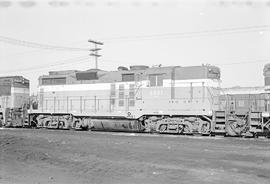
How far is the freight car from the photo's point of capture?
22.6m

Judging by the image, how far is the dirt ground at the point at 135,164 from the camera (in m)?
6.30

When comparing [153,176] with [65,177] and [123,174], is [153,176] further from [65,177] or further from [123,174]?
[65,177]

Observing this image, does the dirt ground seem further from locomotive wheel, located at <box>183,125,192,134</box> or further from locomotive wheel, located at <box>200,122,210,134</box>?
locomotive wheel, located at <box>183,125,192,134</box>

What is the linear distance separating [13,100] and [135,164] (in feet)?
58.8

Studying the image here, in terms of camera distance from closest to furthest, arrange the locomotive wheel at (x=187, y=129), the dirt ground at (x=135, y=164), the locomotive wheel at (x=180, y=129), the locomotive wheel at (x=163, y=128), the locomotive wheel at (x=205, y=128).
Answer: the dirt ground at (x=135, y=164) < the locomotive wheel at (x=205, y=128) < the locomotive wheel at (x=187, y=129) < the locomotive wheel at (x=180, y=129) < the locomotive wheel at (x=163, y=128)

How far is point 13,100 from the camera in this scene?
23.4 metres

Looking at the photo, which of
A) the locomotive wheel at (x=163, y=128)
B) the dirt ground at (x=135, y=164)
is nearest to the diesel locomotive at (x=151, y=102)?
the locomotive wheel at (x=163, y=128)

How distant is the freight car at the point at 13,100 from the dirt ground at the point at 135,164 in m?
11.6

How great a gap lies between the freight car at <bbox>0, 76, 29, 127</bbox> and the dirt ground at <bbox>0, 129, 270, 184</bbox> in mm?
11647

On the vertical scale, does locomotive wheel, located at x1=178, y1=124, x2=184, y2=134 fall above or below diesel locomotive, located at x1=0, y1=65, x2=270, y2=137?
below

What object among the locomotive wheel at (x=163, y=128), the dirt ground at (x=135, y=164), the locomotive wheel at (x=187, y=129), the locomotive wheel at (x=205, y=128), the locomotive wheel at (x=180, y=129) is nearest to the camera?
the dirt ground at (x=135, y=164)

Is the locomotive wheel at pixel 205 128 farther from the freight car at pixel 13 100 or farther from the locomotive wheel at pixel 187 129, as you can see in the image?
the freight car at pixel 13 100

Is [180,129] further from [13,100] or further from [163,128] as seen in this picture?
[13,100]

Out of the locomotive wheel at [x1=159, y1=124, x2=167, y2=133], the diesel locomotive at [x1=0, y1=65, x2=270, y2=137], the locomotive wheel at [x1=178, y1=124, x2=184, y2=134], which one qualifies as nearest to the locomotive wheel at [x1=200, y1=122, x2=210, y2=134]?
the diesel locomotive at [x1=0, y1=65, x2=270, y2=137]
